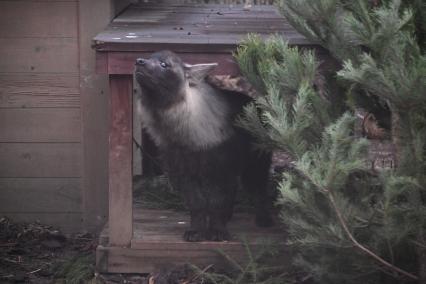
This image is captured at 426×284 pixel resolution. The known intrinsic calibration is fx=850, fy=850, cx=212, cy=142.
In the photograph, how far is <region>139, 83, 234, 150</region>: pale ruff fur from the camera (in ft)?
18.4

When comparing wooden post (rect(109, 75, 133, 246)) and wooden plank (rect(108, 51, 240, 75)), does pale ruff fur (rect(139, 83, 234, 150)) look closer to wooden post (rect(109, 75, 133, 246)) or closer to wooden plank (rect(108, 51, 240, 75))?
wooden post (rect(109, 75, 133, 246))

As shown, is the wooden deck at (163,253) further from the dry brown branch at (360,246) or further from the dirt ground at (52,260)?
the dry brown branch at (360,246)

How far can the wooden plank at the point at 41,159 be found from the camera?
6.73m

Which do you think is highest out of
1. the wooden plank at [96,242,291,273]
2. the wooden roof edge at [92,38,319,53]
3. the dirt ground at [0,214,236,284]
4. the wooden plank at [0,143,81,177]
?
the wooden roof edge at [92,38,319,53]

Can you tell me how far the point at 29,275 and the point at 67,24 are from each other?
1.98 metres

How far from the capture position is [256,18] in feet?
21.6

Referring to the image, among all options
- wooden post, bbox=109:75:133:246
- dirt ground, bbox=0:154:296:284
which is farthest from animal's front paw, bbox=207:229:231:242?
wooden post, bbox=109:75:133:246

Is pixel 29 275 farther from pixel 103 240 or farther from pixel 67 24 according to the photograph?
pixel 67 24

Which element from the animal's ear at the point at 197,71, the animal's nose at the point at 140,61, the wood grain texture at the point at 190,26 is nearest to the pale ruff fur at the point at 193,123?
the animal's ear at the point at 197,71

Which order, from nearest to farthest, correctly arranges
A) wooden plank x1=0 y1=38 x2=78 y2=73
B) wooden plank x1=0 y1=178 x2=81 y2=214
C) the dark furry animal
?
the dark furry animal → wooden plank x1=0 y1=38 x2=78 y2=73 → wooden plank x1=0 y1=178 x2=81 y2=214

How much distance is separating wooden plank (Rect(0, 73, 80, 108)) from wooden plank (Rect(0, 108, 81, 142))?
6 cm

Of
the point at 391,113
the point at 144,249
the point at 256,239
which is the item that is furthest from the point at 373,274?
the point at 144,249

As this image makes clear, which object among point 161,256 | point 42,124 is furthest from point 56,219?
point 161,256

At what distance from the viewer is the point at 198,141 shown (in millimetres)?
5613
